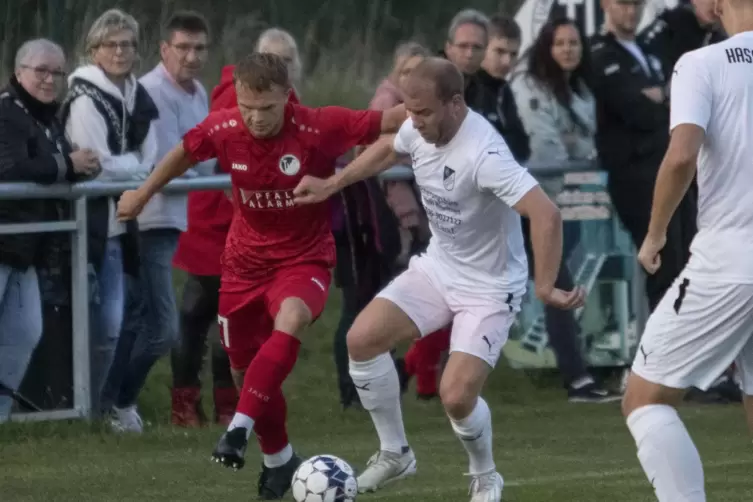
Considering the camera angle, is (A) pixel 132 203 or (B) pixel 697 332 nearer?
(B) pixel 697 332

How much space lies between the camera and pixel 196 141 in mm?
8055

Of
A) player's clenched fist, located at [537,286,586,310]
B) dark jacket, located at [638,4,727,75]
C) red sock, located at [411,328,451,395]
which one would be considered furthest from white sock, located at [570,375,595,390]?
player's clenched fist, located at [537,286,586,310]

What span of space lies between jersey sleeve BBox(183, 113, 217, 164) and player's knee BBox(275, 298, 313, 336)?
798 millimetres

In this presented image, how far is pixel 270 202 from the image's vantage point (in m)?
8.09

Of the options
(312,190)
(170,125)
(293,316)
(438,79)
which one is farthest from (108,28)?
(438,79)

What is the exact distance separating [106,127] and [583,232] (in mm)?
3454

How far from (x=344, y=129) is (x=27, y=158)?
2.21m

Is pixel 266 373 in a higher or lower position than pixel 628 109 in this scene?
lower

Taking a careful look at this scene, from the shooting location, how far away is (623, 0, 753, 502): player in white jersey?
19.3 ft

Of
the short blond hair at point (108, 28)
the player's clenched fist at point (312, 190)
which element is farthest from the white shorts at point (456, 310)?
the short blond hair at point (108, 28)

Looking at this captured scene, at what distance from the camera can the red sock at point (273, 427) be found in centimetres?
786

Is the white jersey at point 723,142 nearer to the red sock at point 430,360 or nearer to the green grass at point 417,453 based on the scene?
the green grass at point 417,453

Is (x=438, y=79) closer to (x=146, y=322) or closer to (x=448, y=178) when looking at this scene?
(x=448, y=178)

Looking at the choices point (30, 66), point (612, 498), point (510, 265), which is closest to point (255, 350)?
point (510, 265)
